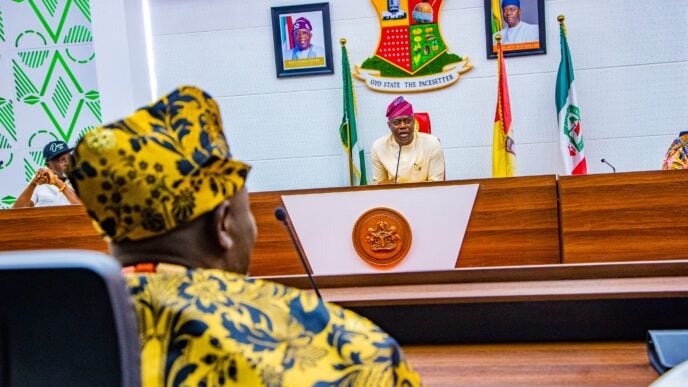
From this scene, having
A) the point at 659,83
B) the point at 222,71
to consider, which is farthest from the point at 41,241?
the point at 659,83

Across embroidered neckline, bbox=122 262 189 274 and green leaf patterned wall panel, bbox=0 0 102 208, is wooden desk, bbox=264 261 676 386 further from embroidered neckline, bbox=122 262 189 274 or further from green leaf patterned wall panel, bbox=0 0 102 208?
green leaf patterned wall panel, bbox=0 0 102 208

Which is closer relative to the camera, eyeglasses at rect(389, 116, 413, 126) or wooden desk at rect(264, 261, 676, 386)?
wooden desk at rect(264, 261, 676, 386)

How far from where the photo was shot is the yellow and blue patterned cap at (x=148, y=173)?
0.68 metres

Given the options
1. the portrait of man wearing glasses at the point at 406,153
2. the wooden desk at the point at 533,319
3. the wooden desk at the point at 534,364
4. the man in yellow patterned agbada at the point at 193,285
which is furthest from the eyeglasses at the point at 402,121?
the man in yellow patterned agbada at the point at 193,285

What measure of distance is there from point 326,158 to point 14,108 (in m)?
2.85

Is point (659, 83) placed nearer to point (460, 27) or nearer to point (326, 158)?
point (460, 27)

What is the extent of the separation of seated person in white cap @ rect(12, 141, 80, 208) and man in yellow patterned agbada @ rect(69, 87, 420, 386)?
3.55 meters

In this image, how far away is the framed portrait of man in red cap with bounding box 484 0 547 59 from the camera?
5070 mm

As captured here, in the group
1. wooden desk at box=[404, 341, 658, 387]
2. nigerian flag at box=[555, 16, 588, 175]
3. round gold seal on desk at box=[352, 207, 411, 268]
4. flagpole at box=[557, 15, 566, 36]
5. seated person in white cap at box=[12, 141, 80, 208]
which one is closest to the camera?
wooden desk at box=[404, 341, 658, 387]

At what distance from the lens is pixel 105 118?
546 cm

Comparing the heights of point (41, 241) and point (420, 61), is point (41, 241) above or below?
below

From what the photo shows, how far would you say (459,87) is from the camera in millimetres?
5285

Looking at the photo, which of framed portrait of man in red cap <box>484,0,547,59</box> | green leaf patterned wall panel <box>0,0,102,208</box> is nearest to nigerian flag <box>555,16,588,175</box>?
framed portrait of man in red cap <box>484,0,547,59</box>

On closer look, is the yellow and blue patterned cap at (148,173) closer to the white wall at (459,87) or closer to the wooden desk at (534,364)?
the wooden desk at (534,364)
